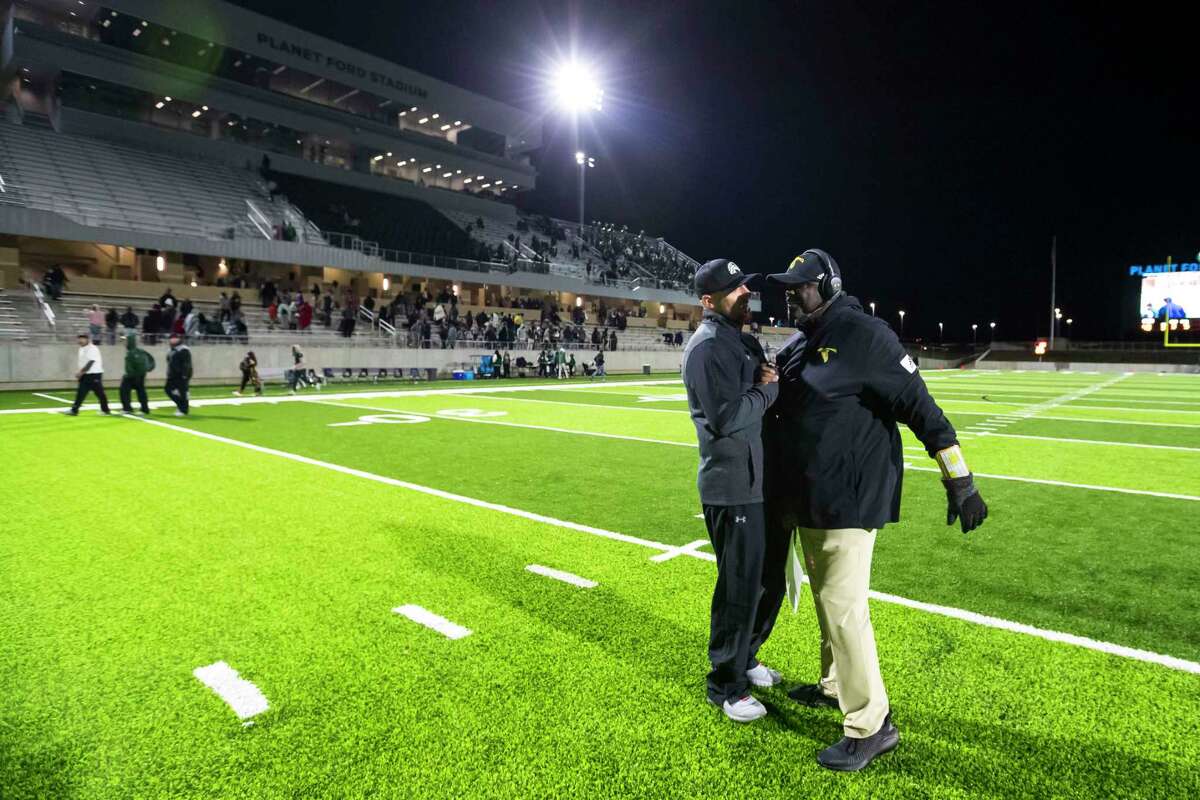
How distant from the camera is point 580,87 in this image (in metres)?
52.8

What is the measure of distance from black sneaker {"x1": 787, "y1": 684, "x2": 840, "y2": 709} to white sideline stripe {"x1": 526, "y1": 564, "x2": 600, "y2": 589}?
1.66 meters

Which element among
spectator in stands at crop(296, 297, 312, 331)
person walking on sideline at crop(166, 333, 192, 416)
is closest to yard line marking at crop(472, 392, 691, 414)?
person walking on sideline at crop(166, 333, 192, 416)

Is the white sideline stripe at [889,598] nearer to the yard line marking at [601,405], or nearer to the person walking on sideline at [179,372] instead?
the person walking on sideline at [179,372]

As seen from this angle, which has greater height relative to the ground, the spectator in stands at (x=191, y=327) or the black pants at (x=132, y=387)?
the spectator in stands at (x=191, y=327)

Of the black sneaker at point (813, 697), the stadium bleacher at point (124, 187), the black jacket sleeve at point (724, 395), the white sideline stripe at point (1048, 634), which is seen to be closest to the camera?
the black jacket sleeve at point (724, 395)

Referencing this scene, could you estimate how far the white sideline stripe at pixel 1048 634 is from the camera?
11.8ft

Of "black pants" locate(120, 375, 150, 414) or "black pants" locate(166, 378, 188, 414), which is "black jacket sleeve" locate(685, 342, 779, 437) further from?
"black pants" locate(120, 375, 150, 414)

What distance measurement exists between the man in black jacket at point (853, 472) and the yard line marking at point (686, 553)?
232 centimetres

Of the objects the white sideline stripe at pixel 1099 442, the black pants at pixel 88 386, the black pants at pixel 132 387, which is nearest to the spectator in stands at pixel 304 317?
the black pants at pixel 132 387

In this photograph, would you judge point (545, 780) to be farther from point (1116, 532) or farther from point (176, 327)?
point (176, 327)

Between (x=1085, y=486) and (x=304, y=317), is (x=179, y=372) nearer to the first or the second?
(x=304, y=317)

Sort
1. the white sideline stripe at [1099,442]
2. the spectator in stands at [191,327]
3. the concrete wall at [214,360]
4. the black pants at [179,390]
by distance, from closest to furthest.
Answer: the white sideline stripe at [1099,442] → the black pants at [179,390] → the concrete wall at [214,360] → the spectator in stands at [191,327]

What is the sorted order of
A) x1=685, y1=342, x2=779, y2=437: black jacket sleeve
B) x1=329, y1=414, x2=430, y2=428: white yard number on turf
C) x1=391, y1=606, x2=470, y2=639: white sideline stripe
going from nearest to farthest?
x1=685, y1=342, x2=779, y2=437: black jacket sleeve
x1=391, y1=606, x2=470, y2=639: white sideline stripe
x1=329, y1=414, x2=430, y2=428: white yard number on turf

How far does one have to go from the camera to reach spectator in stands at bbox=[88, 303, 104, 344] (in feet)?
77.1
